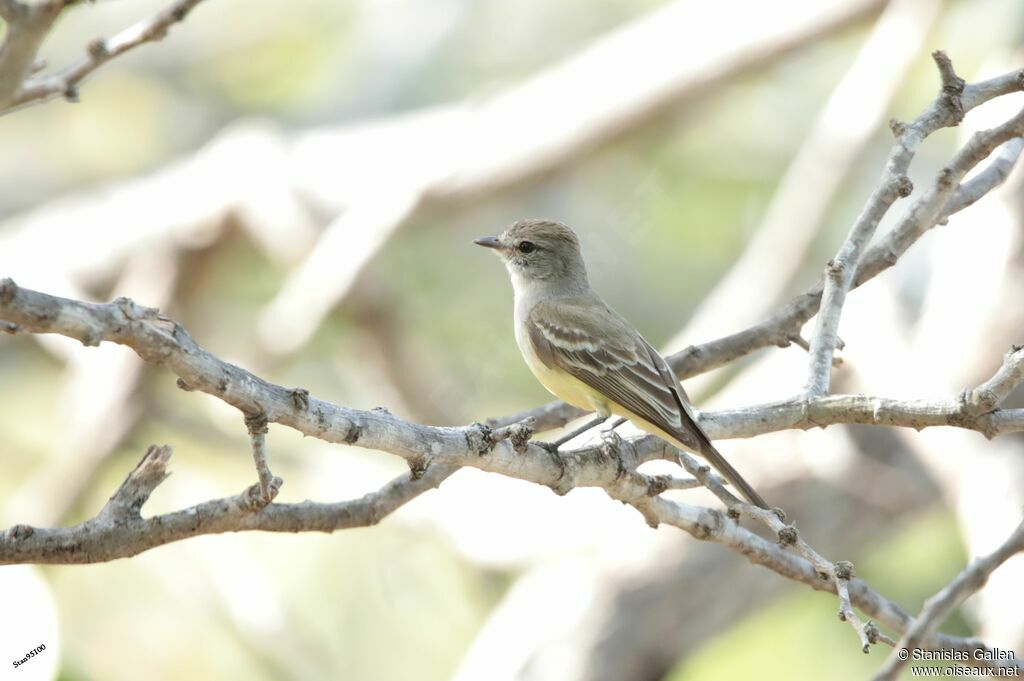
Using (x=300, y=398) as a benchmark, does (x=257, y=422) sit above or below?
below

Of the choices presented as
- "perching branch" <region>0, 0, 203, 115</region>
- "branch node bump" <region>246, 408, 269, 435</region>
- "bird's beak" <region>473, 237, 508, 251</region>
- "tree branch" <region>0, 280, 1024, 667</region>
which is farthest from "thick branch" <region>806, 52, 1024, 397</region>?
"bird's beak" <region>473, 237, 508, 251</region>

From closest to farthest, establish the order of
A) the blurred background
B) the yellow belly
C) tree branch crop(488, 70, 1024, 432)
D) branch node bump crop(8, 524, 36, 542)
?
branch node bump crop(8, 524, 36, 542) < tree branch crop(488, 70, 1024, 432) < the yellow belly < the blurred background

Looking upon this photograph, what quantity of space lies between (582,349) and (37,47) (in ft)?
11.3

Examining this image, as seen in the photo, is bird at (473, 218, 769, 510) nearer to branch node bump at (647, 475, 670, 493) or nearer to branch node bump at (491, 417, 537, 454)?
branch node bump at (647, 475, 670, 493)

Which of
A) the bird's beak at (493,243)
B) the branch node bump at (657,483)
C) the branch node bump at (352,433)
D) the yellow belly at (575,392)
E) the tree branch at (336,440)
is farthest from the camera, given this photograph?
the bird's beak at (493,243)

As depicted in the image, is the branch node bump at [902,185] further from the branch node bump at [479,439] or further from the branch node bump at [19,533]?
the branch node bump at [19,533]

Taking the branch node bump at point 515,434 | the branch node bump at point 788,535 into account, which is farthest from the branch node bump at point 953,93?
the branch node bump at point 515,434

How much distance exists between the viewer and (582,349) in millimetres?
5402

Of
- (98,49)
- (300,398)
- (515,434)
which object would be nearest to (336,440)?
(300,398)

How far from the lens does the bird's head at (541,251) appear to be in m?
6.46

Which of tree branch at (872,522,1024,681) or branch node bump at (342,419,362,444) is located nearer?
tree branch at (872,522,1024,681)

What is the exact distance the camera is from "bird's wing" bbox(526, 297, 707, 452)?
452 cm

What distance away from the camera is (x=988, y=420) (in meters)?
3.27

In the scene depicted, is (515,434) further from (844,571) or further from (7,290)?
(7,290)
